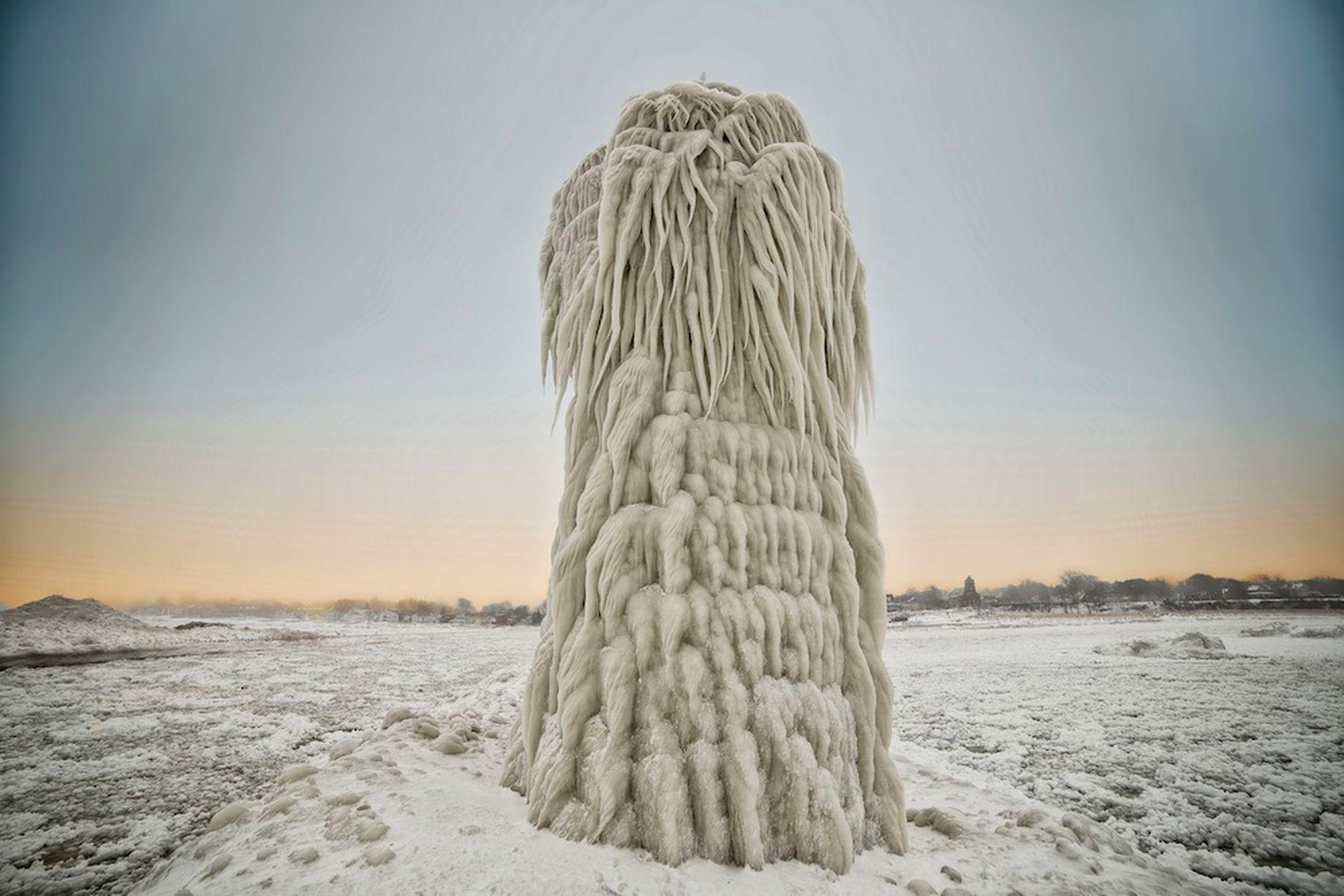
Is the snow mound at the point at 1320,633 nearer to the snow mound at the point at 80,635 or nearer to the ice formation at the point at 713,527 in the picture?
the ice formation at the point at 713,527

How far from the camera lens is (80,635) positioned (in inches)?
591

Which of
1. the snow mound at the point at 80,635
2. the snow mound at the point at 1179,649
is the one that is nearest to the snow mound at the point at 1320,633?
the snow mound at the point at 1179,649

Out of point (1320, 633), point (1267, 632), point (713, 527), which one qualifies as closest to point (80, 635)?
point (713, 527)

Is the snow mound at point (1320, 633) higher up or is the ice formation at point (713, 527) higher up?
the ice formation at point (713, 527)

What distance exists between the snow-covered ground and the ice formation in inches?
12.7

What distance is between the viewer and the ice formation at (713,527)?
120 inches

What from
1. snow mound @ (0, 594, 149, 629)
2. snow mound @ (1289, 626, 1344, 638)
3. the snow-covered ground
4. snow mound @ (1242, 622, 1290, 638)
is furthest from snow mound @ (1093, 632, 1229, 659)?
snow mound @ (0, 594, 149, 629)

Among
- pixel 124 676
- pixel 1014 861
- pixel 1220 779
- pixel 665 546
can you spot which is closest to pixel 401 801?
pixel 665 546

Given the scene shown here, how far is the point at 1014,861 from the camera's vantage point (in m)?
3.25

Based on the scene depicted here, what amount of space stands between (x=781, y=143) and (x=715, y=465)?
2.56 metres

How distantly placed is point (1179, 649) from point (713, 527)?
53.8 ft

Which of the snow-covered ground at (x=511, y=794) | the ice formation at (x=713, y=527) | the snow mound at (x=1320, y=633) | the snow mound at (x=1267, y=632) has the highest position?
the ice formation at (x=713, y=527)

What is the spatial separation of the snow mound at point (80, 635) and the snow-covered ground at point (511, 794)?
16.1 feet

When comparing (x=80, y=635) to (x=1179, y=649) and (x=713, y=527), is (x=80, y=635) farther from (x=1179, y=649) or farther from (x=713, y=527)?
(x=1179, y=649)
